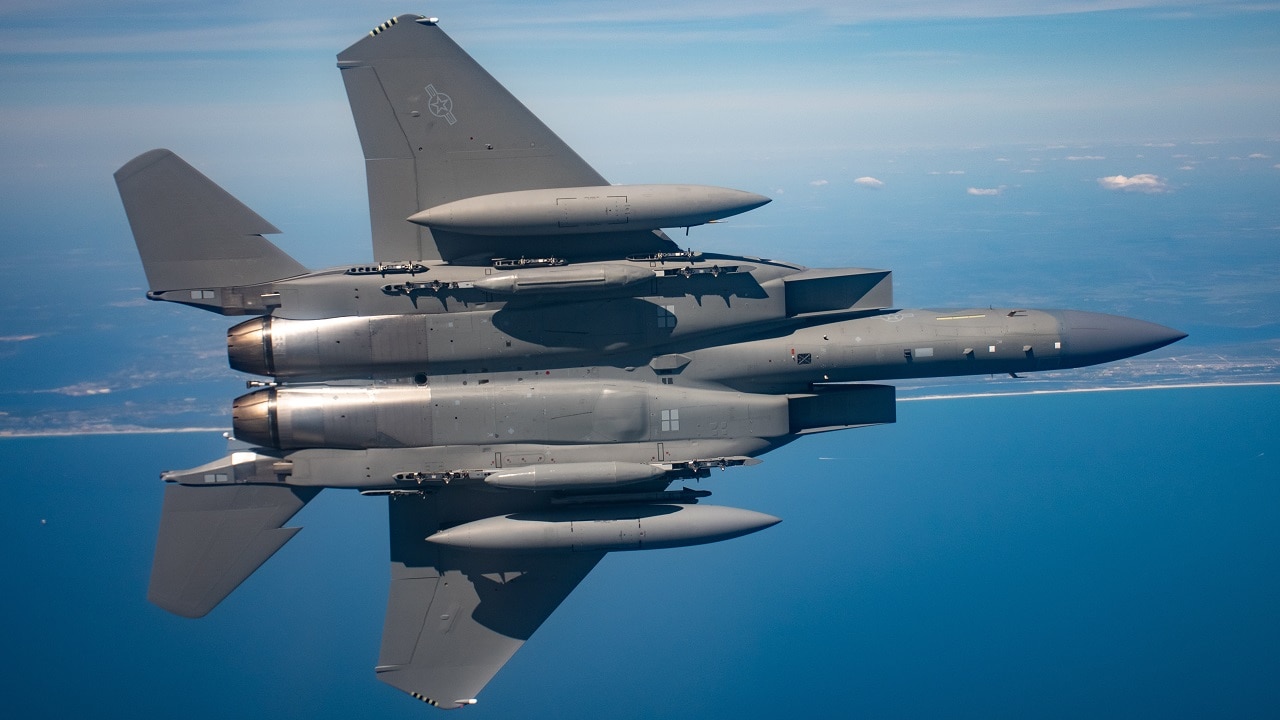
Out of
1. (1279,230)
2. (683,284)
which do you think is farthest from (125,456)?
(1279,230)

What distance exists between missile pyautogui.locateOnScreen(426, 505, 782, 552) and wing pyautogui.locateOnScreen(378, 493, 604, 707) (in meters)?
0.83

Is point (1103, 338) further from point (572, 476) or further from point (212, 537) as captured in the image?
point (212, 537)

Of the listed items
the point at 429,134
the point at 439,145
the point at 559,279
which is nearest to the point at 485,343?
the point at 559,279

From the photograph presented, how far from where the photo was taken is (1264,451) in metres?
17.6

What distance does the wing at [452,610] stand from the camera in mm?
8234

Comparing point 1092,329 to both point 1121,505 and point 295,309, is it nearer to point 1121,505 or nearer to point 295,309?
point 295,309

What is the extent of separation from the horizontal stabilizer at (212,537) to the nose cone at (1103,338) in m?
8.03

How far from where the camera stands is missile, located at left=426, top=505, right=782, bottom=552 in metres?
7.39

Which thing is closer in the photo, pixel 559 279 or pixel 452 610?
pixel 559 279

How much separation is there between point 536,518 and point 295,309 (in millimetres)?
3159

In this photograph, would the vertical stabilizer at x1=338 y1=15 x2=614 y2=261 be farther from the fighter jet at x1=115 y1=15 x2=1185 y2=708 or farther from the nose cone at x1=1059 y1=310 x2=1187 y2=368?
the nose cone at x1=1059 y1=310 x2=1187 y2=368

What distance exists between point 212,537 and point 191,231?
311 centimetres

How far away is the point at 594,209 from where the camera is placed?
7.20 meters

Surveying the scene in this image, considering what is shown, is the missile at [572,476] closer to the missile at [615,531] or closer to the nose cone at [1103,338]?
the missile at [615,531]
